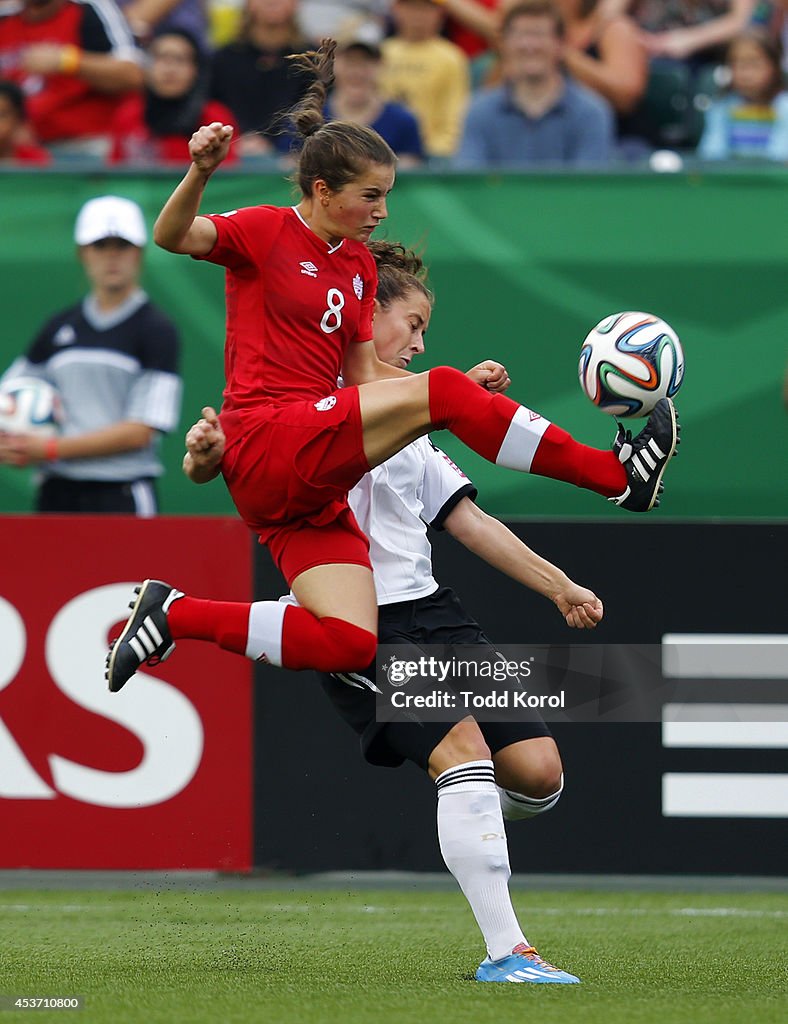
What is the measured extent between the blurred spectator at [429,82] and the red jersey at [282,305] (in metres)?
5.17

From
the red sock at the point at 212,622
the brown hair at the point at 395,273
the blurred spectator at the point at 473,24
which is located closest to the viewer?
the red sock at the point at 212,622

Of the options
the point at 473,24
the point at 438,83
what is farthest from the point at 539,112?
the point at 473,24

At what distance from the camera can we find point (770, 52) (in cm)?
982

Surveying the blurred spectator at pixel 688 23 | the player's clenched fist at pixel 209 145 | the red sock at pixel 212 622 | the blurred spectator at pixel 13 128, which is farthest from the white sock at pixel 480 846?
the blurred spectator at pixel 688 23

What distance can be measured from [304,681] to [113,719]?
2.70 feet

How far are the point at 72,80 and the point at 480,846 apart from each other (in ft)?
21.8

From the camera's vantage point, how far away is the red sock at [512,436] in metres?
4.91

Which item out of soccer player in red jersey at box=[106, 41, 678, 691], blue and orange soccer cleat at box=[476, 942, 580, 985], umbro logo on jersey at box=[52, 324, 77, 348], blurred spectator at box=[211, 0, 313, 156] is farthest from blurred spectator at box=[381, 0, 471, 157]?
blue and orange soccer cleat at box=[476, 942, 580, 985]

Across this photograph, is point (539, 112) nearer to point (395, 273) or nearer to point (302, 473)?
point (395, 273)

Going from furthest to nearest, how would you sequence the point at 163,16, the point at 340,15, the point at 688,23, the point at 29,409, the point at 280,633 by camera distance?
1. the point at 340,15
2. the point at 163,16
3. the point at 688,23
4. the point at 29,409
5. the point at 280,633

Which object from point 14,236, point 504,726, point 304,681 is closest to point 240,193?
point 14,236

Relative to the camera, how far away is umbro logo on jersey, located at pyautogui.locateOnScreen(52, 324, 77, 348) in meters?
8.40

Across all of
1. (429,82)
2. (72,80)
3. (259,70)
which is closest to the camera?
(259,70)

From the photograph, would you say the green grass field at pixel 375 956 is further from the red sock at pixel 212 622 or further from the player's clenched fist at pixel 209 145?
the player's clenched fist at pixel 209 145
